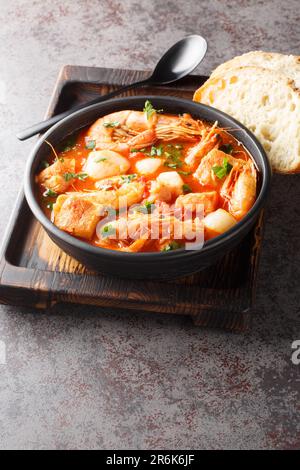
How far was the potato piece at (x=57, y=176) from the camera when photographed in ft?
10.1

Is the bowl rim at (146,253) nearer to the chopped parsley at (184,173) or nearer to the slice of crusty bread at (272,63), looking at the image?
the chopped parsley at (184,173)

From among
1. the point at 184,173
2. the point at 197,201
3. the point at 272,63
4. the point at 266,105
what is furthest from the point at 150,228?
the point at 272,63

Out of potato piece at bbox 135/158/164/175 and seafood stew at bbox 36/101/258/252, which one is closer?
seafood stew at bbox 36/101/258/252

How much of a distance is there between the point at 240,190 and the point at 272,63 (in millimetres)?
1117

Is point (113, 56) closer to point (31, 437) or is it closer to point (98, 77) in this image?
point (98, 77)

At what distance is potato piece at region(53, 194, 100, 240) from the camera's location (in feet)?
9.35

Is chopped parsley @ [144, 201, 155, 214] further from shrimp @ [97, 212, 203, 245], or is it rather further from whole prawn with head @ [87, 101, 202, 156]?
whole prawn with head @ [87, 101, 202, 156]

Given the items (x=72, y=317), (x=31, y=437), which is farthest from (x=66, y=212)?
(x=31, y=437)

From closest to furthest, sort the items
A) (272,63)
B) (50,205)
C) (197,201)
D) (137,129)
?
1. (197,201)
2. (50,205)
3. (137,129)
4. (272,63)

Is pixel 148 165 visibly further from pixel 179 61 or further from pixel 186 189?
pixel 179 61

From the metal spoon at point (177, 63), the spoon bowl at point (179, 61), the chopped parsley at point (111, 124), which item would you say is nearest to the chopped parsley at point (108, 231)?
the chopped parsley at point (111, 124)

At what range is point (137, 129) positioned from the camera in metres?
3.36

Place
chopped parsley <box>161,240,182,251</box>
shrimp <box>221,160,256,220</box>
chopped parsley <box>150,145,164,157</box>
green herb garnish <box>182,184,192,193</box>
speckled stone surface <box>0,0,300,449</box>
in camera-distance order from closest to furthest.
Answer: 1. speckled stone surface <box>0,0,300,449</box>
2. chopped parsley <box>161,240,182,251</box>
3. shrimp <box>221,160,256,220</box>
4. green herb garnish <box>182,184,192,193</box>
5. chopped parsley <box>150,145,164,157</box>

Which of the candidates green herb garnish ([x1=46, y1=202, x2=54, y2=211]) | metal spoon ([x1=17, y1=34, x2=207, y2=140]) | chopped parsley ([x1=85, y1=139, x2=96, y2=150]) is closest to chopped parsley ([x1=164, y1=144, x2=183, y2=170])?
chopped parsley ([x1=85, y1=139, x2=96, y2=150])
